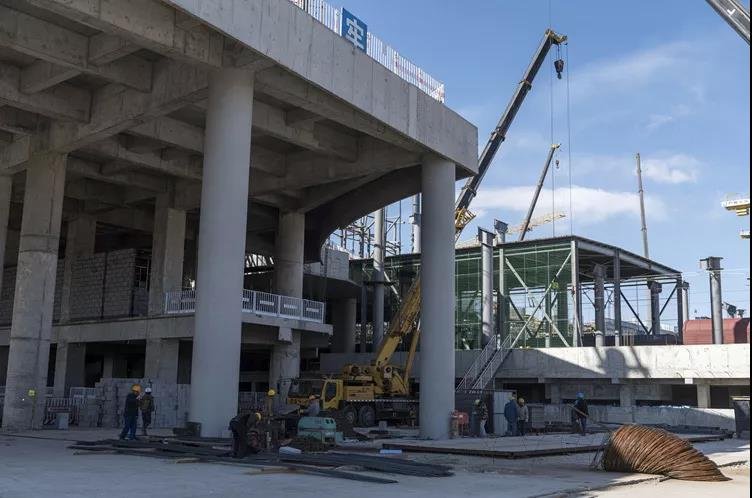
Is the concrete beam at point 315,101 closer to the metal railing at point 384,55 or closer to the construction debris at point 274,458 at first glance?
the metal railing at point 384,55

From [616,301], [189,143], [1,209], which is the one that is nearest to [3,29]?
[189,143]

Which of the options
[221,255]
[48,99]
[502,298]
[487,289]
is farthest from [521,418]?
[502,298]

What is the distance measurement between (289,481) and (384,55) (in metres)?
18.5

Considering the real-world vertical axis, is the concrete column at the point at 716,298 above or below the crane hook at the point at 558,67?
below

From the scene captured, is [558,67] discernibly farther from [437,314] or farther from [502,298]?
[437,314]

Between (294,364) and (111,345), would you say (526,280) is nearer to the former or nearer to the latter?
(294,364)

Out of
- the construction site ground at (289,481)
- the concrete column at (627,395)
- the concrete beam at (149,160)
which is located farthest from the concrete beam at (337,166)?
the concrete column at (627,395)

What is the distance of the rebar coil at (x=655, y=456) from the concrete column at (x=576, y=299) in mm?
31779

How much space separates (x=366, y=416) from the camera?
34969 millimetres

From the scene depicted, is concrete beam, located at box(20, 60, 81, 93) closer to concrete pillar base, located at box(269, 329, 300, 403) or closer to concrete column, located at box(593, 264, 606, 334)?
concrete pillar base, located at box(269, 329, 300, 403)

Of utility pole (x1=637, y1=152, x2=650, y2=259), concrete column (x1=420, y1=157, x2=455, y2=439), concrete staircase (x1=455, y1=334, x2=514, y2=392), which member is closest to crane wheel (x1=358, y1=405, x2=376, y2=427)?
concrete column (x1=420, y1=157, x2=455, y2=439)

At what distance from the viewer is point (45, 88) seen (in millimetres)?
27406

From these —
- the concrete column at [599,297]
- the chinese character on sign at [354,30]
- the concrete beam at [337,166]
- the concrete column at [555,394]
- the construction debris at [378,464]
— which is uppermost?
the chinese character on sign at [354,30]

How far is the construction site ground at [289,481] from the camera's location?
12430mm
